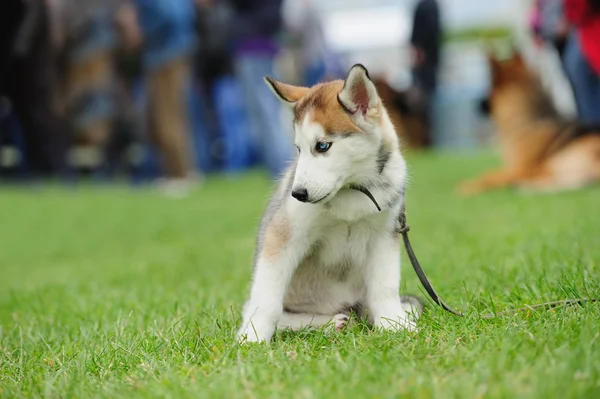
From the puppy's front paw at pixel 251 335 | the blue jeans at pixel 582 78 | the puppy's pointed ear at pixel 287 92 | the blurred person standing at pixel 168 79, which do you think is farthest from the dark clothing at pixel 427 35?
the puppy's front paw at pixel 251 335

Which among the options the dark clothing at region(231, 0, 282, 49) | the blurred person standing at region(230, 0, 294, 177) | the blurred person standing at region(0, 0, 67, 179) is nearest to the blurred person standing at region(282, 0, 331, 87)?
the blurred person standing at region(0, 0, 67, 179)

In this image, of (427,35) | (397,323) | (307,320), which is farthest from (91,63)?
(397,323)

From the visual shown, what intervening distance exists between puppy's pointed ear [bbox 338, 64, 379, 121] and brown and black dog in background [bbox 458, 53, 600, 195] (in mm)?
6306

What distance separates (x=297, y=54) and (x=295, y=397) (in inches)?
525

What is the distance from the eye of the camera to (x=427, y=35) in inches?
629

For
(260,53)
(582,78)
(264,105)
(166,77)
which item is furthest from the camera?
(166,77)

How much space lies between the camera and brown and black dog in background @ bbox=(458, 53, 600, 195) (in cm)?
870

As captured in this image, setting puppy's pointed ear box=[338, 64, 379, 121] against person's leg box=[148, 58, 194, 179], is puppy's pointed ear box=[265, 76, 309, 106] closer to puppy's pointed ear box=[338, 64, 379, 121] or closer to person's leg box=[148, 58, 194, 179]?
puppy's pointed ear box=[338, 64, 379, 121]

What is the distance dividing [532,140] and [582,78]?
1698 mm

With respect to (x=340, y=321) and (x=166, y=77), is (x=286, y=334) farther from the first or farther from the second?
(x=166, y=77)

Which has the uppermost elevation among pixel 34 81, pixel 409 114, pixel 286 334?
pixel 286 334

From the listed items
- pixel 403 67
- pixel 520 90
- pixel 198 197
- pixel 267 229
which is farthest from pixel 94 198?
pixel 403 67

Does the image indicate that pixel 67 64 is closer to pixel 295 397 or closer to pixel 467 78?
pixel 295 397

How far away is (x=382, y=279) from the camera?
9.93ft
